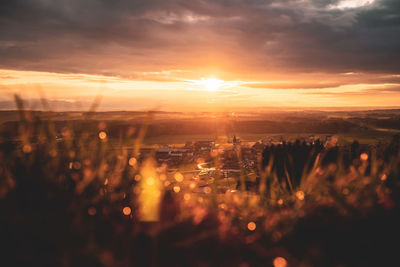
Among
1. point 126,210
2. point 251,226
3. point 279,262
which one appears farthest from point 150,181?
point 279,262

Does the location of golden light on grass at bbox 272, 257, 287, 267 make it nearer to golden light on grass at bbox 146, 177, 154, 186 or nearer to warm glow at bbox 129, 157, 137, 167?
golden light on grass at bbox 146, 177, 154, 186

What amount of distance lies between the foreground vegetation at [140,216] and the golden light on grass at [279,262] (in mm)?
10

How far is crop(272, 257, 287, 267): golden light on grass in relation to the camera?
3016 mm

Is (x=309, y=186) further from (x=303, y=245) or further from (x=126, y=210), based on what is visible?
(x=126, y=210)

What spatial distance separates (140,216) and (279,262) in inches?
66.2

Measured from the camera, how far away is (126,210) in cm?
378

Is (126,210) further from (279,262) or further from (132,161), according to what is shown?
(279,262)

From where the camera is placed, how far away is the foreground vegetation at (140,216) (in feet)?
9.20

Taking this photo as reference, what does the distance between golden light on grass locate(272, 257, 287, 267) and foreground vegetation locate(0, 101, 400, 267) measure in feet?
0.03

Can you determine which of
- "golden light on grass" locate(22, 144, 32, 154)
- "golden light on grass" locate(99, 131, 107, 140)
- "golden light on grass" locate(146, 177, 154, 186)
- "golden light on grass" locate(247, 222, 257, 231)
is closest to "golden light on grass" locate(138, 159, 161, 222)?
"golden light on grass" locate(146, 177, 154, 186)

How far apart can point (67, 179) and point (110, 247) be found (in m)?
1.28

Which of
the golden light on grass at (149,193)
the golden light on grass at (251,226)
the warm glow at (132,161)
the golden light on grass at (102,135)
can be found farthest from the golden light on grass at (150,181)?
the golden light on grass at (251,226)

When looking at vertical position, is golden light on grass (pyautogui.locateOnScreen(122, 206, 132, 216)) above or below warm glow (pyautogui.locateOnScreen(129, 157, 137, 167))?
below

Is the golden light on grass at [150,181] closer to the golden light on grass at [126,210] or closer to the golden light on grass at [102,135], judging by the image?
the golden light on grass at [126,210]
